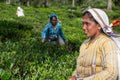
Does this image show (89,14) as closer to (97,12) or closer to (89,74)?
(97,12)

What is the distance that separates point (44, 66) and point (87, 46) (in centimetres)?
381

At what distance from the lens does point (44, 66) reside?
7.39 m

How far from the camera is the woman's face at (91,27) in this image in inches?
139

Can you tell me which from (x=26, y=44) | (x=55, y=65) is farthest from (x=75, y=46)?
(x=55, y=65)

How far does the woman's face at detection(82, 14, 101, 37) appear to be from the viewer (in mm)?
3525

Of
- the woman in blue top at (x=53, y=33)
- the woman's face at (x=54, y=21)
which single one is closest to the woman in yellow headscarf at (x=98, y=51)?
the woman's face at (x=54, y=21)

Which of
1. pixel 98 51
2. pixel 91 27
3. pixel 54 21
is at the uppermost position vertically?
pixel 91 27

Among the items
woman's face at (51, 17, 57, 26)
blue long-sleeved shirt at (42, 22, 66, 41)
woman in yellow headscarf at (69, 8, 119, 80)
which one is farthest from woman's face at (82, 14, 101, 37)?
blue long-sleeved shirt at (42, 22, 66, 41)

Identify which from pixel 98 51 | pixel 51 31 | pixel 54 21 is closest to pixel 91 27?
pixel 98 51

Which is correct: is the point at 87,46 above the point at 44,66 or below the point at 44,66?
above

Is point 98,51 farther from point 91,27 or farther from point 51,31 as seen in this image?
point 51,31

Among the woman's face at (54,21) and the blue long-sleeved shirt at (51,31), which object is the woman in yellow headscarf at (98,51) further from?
the blue long-sleeved shirt at (51,31)

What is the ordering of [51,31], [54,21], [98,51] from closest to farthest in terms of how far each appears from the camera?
1. [98,51]
2. [54,21]
3. [51,31]

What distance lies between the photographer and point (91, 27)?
354cm
